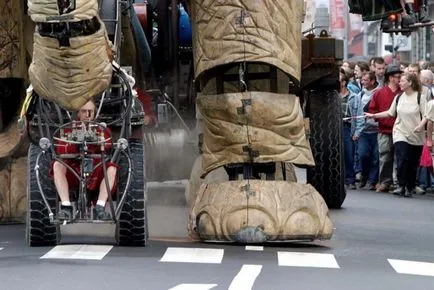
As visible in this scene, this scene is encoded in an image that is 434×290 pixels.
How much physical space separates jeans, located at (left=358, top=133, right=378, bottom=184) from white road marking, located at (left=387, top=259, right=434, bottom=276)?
→ 1077cm

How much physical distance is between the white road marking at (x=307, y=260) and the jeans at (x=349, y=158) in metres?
10.5

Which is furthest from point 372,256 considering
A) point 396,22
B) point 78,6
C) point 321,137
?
point 396,22

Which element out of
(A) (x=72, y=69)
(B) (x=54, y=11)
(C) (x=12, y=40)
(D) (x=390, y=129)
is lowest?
(D) (x=390, y=129)

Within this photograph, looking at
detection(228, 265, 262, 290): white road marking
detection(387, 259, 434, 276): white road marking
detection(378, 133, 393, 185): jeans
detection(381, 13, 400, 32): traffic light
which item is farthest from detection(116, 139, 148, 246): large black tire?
detection(378, 133, 393, 185): jeans

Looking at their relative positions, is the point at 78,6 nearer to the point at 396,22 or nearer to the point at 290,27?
the point at 290,27

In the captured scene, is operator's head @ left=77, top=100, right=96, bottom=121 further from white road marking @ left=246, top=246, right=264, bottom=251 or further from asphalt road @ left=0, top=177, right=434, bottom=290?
white road marking @ left=246, top=246, right=264, bottom=251

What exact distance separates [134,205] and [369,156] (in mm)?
11001

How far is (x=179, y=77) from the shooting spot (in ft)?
47.9

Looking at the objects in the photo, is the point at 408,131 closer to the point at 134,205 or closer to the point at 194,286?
the point at 134,205

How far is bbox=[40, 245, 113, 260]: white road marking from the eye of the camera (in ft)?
33.8

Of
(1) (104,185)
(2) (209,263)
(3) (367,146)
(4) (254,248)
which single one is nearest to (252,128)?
(4) (254,248)

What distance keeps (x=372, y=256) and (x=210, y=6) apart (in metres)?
1.95

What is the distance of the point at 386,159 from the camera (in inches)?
829

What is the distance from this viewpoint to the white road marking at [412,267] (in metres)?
10.1
